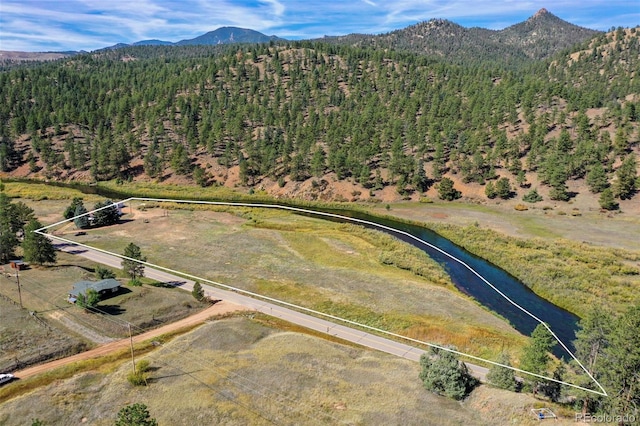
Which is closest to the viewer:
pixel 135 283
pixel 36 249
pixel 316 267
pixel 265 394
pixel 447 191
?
pixel 265 394

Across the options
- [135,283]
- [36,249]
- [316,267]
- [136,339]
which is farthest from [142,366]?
[316,267]

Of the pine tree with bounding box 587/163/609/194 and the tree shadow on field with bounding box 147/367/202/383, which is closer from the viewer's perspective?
the tree shadow on field with bounding box 147/367/202/383

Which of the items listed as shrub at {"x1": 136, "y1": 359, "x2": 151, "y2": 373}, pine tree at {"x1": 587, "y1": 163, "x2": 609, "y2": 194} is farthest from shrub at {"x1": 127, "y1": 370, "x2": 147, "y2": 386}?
pine tree at {"x1": 587, "y1": 163, "x2": 609, "y2": 194}

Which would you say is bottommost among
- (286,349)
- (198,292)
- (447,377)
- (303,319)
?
(303,319)

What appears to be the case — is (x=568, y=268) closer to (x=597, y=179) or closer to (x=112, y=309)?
(x=597, y=179)

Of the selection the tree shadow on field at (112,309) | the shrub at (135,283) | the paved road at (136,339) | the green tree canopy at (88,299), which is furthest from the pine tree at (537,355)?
the shrub at (135,283)

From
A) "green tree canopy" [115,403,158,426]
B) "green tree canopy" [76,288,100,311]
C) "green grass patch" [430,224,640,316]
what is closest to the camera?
"green tree canopy" [115,403,158,426]

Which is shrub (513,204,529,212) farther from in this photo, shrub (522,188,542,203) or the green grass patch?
the green grass patch

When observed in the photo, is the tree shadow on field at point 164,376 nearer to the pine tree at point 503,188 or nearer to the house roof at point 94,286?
the house roof at point 94,286
